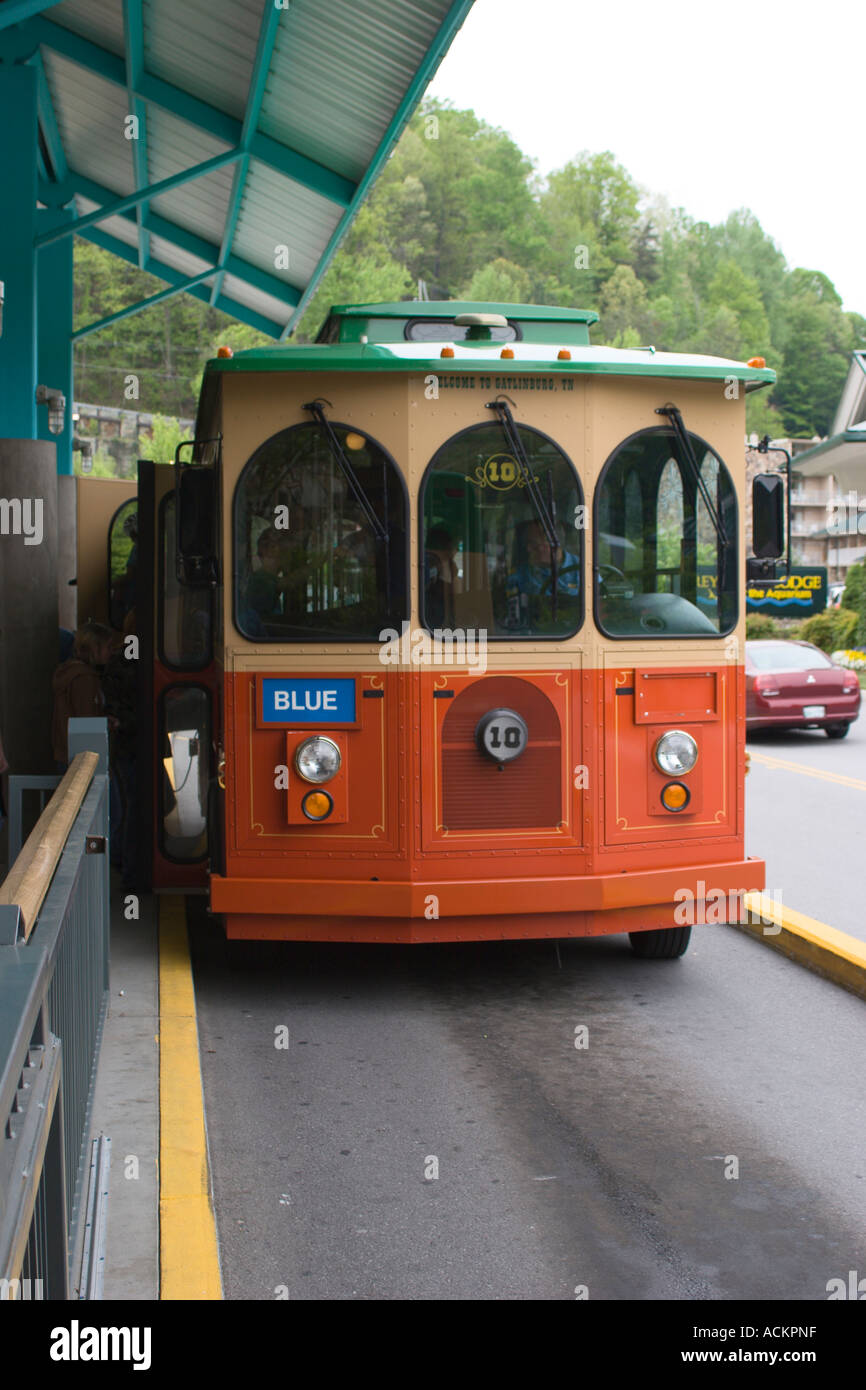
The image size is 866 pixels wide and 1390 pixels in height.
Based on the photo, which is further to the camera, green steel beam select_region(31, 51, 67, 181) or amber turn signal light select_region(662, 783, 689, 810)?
green steel beam select_region(31, 51, 67, 181)

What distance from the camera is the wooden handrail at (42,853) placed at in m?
3.10

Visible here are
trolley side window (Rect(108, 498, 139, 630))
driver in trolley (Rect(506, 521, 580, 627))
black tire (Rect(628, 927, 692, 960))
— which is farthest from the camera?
trolley side window (Rect(108, 498, 139, 630))

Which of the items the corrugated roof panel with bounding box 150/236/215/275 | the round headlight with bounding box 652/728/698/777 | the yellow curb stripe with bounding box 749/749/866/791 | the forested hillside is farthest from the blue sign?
the forested hillside

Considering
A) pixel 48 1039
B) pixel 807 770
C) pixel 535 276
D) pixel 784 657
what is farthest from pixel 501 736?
pixel 535 276

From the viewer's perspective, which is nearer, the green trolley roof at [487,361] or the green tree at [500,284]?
the green trolley roof at [487,361]

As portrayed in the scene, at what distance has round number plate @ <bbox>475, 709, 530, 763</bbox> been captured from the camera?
669cm

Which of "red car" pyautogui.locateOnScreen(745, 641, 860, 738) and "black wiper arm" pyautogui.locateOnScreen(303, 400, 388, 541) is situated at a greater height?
"black wiper arm" pyautogui.locateOnScreen(303, 400, 388, 541)

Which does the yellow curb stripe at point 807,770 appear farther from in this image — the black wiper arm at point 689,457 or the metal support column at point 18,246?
the metal support column at point 18,246

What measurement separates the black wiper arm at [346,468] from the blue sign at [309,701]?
29.1 inches

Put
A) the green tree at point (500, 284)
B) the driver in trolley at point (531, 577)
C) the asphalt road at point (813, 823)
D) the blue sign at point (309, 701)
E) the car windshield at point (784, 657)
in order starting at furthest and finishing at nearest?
1. the green tree at point (500, 284)
2. the car windshield at point (784, 657)
3. the asphalt road at point (813, 823)
4. the driver in trolley at point (531, 577)
5. the blue sign at point (309, 701)

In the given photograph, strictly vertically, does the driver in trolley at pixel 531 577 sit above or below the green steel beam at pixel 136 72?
below

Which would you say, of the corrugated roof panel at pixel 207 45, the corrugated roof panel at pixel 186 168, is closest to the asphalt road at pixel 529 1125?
the corrugated roof panel at pixel 207 45

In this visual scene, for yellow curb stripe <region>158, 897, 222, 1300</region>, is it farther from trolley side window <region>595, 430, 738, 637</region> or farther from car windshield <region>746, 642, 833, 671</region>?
car windshield <region>746, 642, 833, 671</region>

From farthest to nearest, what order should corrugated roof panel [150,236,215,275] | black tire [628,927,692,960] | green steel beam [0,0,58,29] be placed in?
corrugated roof panel [150,236,215,275]
green steel beam [0,0,58,29]
black tire [628,927,692,960]
